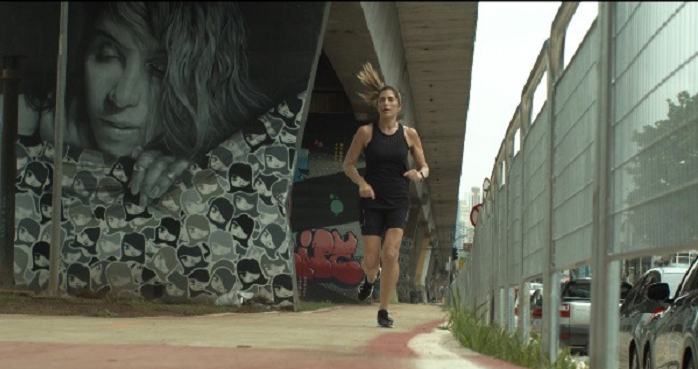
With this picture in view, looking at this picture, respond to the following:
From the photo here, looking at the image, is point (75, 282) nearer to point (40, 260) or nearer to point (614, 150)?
point (40, 260)

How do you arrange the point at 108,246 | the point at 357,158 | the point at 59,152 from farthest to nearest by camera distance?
1. the point at 108,246
2. the point at 59,152
3. the point at 357,158

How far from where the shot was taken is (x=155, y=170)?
64.7ft

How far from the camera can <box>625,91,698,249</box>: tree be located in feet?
12.5

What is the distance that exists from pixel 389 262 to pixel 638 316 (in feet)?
6.96

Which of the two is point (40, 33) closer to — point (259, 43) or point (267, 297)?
point (259, 43)

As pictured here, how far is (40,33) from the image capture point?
1930 cm

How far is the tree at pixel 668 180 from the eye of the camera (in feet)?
12.5

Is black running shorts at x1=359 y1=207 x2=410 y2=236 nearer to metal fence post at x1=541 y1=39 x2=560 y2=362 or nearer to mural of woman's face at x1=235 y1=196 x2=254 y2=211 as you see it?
metal fence post at x1=541 y1=39 x2=560 y2=362

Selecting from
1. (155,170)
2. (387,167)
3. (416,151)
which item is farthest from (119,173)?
(387,167)

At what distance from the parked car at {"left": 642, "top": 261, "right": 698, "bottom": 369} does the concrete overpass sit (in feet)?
17.2

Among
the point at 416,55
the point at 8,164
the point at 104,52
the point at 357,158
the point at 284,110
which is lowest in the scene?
the point at 357,158

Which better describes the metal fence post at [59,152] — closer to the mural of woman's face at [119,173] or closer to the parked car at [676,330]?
the mural of woman's face at [119,173]

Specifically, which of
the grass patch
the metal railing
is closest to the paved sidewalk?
the grass patch

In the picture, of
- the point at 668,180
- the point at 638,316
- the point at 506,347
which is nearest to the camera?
the point at 668,180
